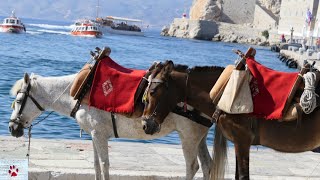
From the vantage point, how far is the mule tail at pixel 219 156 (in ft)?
21.5

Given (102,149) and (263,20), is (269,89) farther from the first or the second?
(263,20)

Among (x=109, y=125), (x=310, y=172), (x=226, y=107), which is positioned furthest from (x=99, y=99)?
(x=310, y=172)

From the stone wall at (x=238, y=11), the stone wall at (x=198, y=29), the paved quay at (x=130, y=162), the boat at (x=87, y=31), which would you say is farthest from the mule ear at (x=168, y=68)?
the stone wall at (x=238, y=11)

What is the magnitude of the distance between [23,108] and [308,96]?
2745mm

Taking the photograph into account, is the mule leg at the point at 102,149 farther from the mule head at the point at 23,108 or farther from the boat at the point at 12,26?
the boat at the point at 12,26

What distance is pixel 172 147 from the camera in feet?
32.1

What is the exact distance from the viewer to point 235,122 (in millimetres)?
6156

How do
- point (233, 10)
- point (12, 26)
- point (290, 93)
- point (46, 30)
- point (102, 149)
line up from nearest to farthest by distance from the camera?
point (290, 93), point (102, 149), point (12, 26), point (46, 30), point (233, 10)

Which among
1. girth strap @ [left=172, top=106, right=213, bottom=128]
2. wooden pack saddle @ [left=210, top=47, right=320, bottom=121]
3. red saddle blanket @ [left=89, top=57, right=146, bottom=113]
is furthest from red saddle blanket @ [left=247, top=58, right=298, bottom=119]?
red saddle blanket @ [left=89, top=57, right=146, bottom=113]

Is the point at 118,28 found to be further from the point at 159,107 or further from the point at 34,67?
the point at 159,107

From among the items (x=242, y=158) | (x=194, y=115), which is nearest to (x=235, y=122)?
(x=242, y=158)

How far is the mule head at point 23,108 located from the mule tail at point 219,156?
5.78 feet

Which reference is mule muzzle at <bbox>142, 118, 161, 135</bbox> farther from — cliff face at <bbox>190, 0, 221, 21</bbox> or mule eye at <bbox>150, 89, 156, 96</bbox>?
cliff face at <bbox>190, 0, 221, 21</bbox>

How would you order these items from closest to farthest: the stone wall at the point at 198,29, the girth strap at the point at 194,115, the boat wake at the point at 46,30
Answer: the girth strap at the point at 194,115 < the boat wake at the point at 46,30 < the stone wall at the point at 198,29
